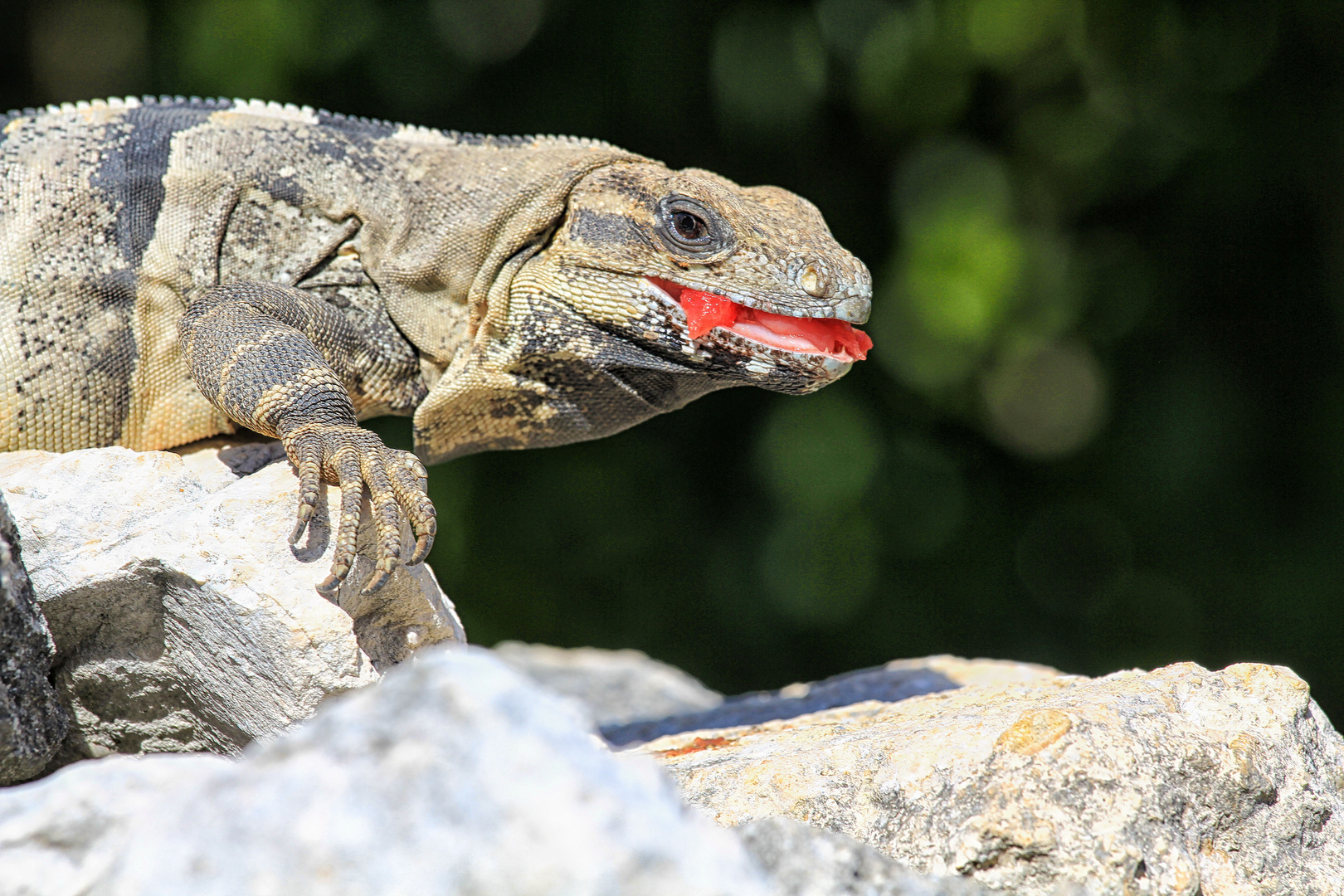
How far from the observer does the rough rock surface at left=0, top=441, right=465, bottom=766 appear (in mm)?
2496

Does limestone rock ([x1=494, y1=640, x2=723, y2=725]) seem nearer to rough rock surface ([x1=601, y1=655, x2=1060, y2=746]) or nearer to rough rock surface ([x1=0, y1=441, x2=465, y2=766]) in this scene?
rough rock surface ([x1=601, y1=655, x2=1060, y2=746])

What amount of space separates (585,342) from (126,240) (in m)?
1.41

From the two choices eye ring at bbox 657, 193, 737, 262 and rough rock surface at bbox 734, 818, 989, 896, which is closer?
rough rock surface at bbox 734, 818, 989, 896

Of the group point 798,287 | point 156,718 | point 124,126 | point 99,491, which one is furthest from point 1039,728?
point 124,126

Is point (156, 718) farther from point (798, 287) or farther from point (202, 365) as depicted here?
point (798, 287)

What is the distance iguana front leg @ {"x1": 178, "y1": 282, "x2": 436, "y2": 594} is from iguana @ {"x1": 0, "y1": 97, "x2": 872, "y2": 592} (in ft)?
0.04

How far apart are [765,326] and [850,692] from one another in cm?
135

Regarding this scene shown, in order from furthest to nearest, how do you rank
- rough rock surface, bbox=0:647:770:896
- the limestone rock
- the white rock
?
the limestone rock < the white rock < rough rock surface, bbox=0:647:770:896

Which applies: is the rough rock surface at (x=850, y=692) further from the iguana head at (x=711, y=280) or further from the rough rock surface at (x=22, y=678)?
the rough rock surface at (x=22, y=678)

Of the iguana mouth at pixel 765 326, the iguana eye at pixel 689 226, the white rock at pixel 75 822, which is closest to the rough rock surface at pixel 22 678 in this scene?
the white rock at pixel 75 822

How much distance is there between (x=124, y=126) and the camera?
11.8ft

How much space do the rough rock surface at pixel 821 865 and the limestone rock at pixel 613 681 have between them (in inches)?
119

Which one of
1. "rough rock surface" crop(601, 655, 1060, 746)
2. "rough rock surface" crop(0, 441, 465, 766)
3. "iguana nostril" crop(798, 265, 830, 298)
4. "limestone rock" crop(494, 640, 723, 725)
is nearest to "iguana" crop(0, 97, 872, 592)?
"iguana nostril" crop(798, 265, 830, 298)

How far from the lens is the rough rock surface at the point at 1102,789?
7.01 feet
